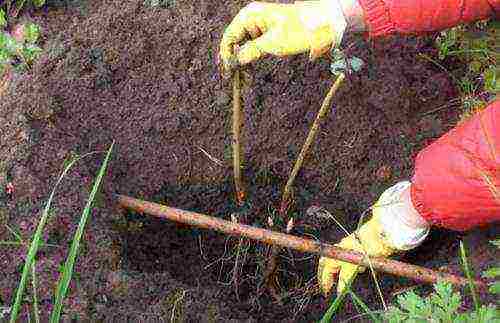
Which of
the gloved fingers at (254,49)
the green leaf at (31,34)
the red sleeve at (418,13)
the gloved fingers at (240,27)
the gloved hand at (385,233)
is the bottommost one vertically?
the gloved hand at (385,233)

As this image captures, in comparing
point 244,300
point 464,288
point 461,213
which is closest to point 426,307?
point 464,288

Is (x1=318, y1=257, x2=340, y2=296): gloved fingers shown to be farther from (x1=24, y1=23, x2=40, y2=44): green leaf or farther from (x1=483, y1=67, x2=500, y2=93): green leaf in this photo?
(x1=24, y1=23, x2=40, y2=44): green leaf

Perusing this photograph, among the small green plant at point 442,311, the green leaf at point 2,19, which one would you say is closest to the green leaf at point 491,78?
the small green plant at point 442,311

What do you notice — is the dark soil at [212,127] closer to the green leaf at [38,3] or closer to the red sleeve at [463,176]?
the green leaf at [38,3]

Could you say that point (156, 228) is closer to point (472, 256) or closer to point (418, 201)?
point (418, 201)

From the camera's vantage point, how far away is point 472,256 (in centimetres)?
180

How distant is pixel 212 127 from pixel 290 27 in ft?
1.75

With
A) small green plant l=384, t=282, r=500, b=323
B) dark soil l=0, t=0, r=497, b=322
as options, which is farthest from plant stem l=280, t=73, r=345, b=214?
small green plant l=384, t=282, r=500, b=323

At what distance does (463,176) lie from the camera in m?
1.74

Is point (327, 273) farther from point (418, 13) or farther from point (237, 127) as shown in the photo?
point (418, 13)

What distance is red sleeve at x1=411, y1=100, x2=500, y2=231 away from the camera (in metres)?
1.71

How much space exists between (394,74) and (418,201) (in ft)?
1.98

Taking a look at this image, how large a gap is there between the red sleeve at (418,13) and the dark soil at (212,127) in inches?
14.9

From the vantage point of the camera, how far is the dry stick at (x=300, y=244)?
1720 millimetres
